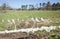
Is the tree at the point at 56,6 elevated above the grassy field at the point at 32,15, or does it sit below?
above

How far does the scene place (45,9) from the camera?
23.1 ft

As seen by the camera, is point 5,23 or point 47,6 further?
point 47,6

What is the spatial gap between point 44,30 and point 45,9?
2.03 metres

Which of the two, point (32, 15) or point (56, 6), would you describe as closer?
point (32, 15)

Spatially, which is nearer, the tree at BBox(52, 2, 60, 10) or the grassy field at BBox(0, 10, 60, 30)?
the grassy field at BBox(0, 10, 60, 30)

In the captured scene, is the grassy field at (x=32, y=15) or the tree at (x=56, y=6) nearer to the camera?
the grassy field at (x=32, y=15)

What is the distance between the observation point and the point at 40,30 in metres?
5.10

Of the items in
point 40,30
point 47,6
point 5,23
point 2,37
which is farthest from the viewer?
point 47,6

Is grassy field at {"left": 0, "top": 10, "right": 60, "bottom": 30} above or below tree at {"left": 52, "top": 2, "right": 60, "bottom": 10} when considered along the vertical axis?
below

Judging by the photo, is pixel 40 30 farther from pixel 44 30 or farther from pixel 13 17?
pixel 13 17

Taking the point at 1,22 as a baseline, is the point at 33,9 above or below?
above

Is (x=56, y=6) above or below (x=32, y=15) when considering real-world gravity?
above

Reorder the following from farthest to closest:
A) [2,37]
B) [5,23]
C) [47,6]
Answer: [47,6]
[5,23]
[2,37]

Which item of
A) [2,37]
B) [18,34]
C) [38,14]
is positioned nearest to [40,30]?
[18,34]
